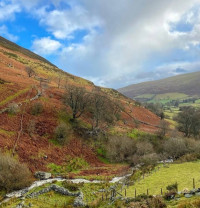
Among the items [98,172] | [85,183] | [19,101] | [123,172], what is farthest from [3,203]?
[19,101]

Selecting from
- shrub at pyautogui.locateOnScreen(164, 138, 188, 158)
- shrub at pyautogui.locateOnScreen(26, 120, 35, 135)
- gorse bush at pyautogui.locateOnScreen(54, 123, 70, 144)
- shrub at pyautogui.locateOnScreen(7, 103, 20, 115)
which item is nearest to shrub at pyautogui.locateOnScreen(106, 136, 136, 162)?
shrub at pyautogui.locateOnScreen(164, 138, 188, 158)

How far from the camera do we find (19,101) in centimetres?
6341

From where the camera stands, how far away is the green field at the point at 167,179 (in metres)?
28.5

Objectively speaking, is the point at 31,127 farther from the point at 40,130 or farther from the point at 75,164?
the point at 75,164

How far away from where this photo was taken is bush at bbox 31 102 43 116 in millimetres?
59469

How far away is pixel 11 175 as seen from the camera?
109 feet

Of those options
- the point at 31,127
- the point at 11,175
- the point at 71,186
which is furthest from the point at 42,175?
the point at 31,127

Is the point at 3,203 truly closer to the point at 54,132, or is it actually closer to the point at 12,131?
the point at 12,131

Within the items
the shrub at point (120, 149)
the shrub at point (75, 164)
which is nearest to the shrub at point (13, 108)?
the shrub at point (75, 164)

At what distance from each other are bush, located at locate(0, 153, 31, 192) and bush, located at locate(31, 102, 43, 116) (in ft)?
83.8

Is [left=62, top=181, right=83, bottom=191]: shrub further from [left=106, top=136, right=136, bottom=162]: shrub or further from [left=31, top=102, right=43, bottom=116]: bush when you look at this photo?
[left=31, top=102, right=43, bottom=116]: bush

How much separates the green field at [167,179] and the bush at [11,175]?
17.6 meters

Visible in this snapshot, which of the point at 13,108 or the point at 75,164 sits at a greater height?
the point at 13,108

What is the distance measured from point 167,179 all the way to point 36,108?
4137 cm
